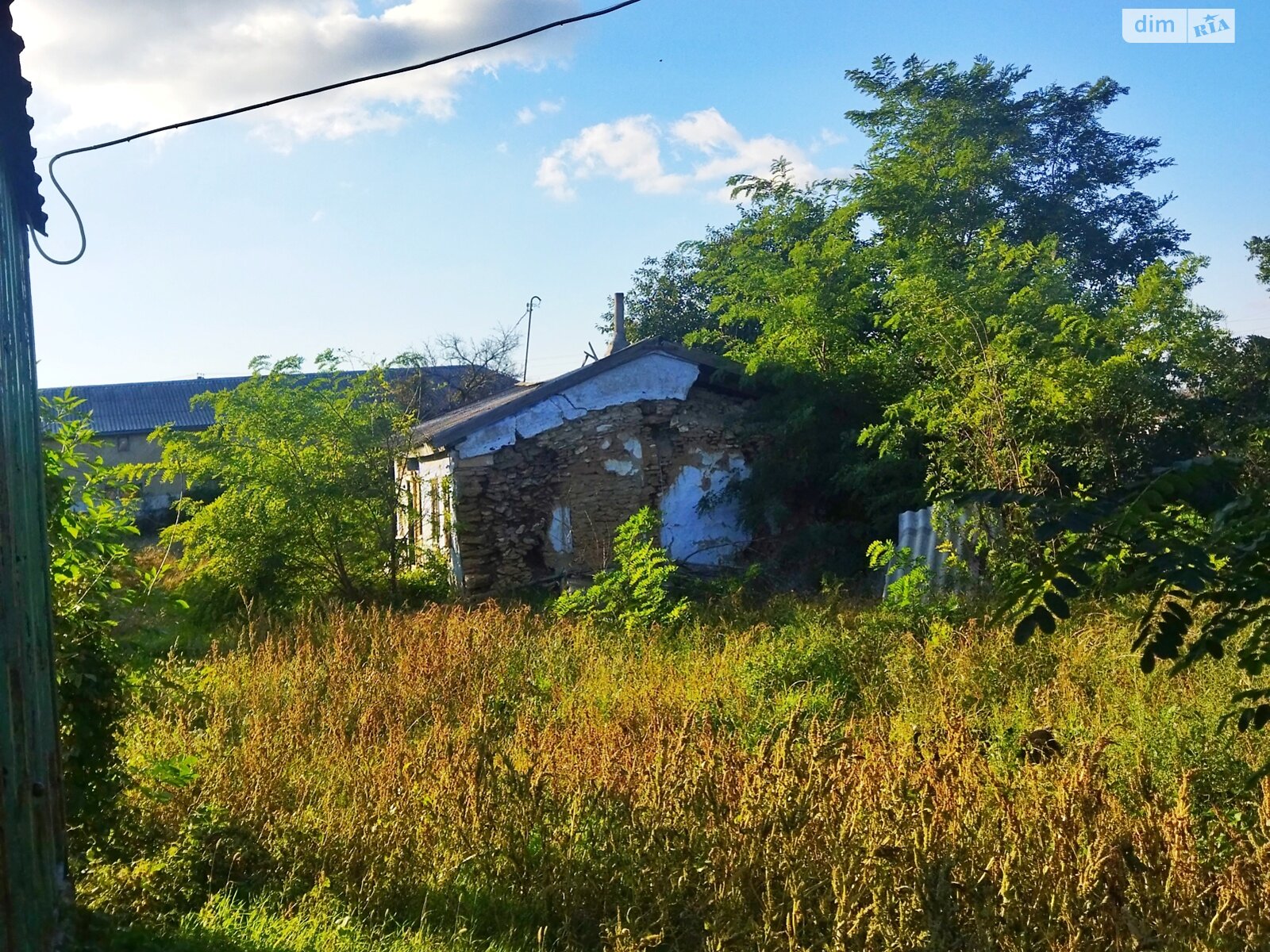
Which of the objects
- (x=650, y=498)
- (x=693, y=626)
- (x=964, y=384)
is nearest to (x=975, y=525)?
(x=964, y=384)

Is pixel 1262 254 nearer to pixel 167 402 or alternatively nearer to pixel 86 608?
pixel 86 608

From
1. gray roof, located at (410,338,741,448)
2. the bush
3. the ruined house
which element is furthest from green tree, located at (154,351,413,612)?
the bush

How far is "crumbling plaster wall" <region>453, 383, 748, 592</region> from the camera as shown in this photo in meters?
14.5

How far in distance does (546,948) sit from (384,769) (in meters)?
1.57

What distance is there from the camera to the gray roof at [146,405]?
3975 centimetres

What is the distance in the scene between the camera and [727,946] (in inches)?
158

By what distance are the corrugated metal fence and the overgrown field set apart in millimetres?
780

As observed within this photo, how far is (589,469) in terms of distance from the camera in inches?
588

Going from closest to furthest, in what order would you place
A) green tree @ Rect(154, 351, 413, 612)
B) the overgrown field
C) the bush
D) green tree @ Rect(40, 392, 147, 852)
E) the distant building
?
the overgrown field
green tree @ Rect(40, 392, 147, 852)
the bush
green tree @ Rect(154, 351, 413, 612)
the distant building

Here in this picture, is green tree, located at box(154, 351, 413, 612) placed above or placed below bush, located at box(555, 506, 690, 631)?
above

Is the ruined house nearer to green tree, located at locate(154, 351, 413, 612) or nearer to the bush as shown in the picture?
green tree, located at locate(154, 351, 413, 612)

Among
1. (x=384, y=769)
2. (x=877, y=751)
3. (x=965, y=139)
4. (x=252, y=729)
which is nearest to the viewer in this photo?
(x=877, y=751)

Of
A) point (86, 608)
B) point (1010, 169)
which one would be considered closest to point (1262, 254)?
point (1010, 169)

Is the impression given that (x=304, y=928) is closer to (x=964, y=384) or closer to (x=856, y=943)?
(x=856, y=943)
